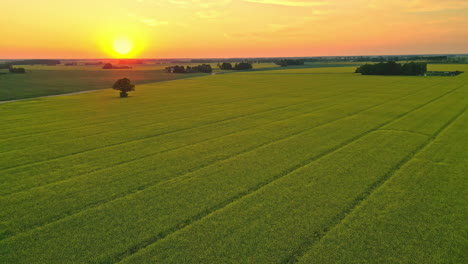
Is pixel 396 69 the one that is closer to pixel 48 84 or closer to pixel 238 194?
pixel 238 194

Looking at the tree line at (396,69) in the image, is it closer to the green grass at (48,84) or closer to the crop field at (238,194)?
the green grass at (48,84)

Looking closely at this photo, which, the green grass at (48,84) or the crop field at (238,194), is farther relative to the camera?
the green grass at (48,84)

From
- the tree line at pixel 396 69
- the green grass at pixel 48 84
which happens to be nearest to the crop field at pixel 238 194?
the green grass at pixel 48 84

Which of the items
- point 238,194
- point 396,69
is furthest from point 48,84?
point 396,69

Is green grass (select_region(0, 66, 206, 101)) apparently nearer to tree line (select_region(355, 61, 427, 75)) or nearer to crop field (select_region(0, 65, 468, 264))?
crop field (select_region(0, 65, 468, 264))

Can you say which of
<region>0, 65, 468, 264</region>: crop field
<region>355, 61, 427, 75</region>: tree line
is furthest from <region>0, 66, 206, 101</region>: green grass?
<region>355, 61, 427, 75</region>: tree line

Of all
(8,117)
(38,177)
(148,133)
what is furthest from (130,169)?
(8,117)

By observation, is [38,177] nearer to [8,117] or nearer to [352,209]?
[352,209]

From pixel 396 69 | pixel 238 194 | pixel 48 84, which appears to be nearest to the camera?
pixel 238 194
